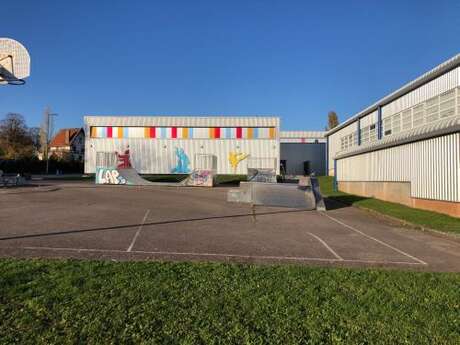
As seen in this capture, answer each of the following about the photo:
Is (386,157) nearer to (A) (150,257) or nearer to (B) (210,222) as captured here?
(B) (210,222)

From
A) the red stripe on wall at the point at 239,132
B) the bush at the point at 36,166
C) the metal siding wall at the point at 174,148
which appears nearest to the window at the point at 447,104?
the metal siding wall at the point at 174,148

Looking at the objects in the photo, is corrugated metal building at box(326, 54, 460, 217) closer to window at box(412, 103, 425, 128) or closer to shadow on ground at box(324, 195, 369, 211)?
window at box(412, 103, 425, 128)

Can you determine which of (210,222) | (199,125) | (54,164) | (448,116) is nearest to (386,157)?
(448,116)

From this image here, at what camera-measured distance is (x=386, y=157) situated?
20.0 m

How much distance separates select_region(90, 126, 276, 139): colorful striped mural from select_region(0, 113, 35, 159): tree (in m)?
22.3

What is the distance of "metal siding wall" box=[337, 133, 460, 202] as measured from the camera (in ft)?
44.7

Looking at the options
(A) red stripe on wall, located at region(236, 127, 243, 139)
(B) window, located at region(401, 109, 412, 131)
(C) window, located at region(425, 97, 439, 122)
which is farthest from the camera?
(A) red stripe on wall, located at region(236, 127, 243, 139)

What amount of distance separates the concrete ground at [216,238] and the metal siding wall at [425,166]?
10.0ft

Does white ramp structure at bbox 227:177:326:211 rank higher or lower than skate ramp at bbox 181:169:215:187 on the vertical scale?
lower

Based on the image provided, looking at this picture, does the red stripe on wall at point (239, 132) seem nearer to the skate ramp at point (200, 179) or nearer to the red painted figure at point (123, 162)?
the skate ramp at point (200, 179)

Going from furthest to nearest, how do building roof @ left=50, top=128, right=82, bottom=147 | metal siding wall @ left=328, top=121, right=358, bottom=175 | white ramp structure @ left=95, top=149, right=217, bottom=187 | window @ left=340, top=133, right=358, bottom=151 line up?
building roof @ left=50, top=128, right=82, bottom=147, metal siding wall @ left=328, top=121, right=358, bottom=175, window @ left=340, top=133, right=358, bottom=151, white ramp structure @ left=95, top=149, right=217, bottom=187

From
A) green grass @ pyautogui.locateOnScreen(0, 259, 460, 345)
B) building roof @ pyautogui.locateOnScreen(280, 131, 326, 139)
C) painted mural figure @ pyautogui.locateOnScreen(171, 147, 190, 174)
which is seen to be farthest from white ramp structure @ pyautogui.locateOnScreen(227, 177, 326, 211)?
building roof @ pyautogui.locateOnScreen(280, 131, 326, 139)

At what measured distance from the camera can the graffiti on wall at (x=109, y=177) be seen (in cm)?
3139

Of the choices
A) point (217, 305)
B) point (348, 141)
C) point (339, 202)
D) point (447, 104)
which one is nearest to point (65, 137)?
point (348, 141)
